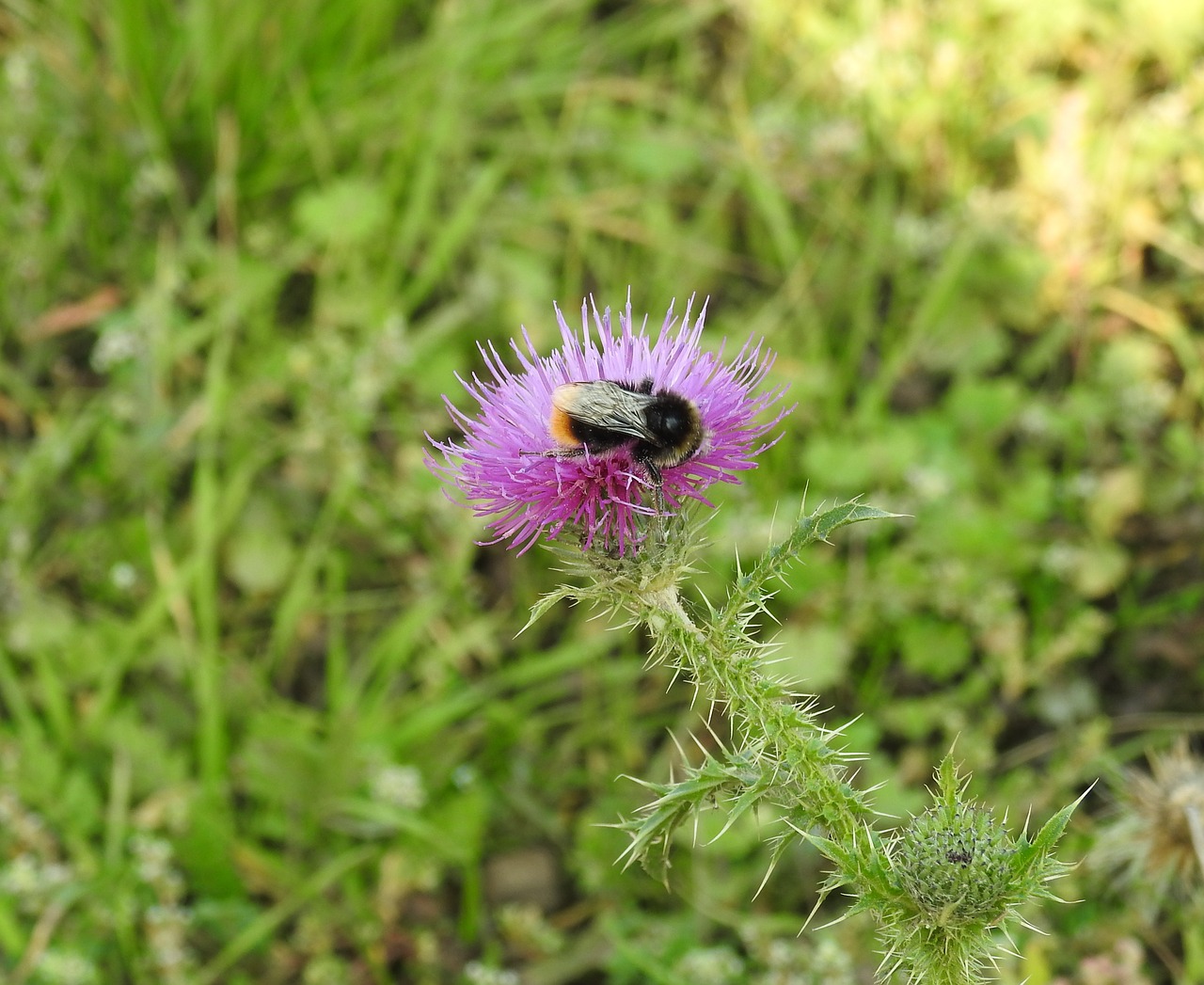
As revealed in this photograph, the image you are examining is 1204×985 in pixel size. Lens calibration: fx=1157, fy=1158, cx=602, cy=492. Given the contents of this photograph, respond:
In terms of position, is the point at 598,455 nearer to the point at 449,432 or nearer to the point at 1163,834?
the point at 1163,834

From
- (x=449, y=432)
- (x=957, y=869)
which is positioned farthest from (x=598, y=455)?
(x=449, y=432)

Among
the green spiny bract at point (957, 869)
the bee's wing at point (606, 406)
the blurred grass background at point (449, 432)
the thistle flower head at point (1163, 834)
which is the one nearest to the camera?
the green spiny bract at point (957, 869)

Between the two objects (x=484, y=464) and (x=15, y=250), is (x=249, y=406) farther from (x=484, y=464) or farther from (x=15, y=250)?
(x=484, y=464)

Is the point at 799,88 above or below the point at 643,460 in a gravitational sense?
above

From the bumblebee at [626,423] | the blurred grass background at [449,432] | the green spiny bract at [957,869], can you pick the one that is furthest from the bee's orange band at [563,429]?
the blurred grass background at [449,432]

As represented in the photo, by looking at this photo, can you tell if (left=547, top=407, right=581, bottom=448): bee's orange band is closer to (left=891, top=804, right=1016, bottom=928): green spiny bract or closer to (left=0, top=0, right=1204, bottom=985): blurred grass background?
(left=891, top=804, right=1016, bottom=928): green spiny bract

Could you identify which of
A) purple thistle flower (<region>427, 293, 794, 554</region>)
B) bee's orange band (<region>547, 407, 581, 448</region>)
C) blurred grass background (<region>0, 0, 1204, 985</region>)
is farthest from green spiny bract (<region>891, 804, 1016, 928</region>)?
blurred grass background (<region>0, 0, 1204, 985</region>)

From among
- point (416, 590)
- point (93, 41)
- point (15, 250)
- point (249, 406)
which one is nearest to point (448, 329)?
point (249, 406)

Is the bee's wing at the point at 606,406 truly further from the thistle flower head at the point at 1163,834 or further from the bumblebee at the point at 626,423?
the thistle flower head at the point at 1163,834
